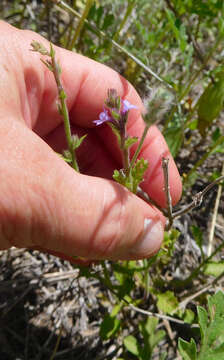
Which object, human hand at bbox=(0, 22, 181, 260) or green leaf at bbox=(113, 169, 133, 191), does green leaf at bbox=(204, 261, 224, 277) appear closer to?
human hand at bbox=(0, 22, 181, 260)

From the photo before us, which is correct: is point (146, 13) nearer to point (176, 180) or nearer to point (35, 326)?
point (176, 180)

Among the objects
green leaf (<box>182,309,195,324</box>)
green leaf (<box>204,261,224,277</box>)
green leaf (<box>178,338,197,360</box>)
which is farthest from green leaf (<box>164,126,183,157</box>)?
green leaf (<box>178,338,197,360</box>)

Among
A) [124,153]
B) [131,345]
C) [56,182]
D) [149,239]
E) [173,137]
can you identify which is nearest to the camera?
[56,182]

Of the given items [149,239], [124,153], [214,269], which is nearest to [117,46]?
[124,153]

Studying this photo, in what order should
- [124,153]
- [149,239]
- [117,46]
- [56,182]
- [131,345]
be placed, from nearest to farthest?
[56,182]
[124,153]
[149,239]
[131,345]
[117,46]

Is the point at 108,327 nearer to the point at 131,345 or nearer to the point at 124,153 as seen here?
the point at 131,345

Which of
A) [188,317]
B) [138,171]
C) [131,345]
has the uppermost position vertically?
[138,171]
